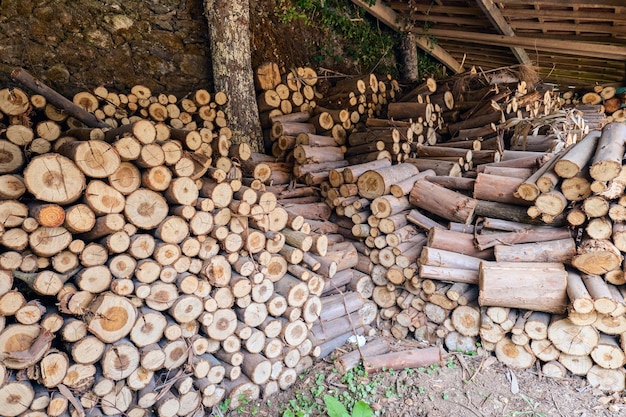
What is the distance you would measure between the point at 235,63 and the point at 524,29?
5.05 metres

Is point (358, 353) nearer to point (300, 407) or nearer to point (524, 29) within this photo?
point (300, 407)

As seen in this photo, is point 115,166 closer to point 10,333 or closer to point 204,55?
point 10,333

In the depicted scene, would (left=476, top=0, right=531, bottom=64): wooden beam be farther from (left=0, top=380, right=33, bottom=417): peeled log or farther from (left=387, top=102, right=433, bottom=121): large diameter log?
(left=0, top=380, right=33, bottom=417): peeled log

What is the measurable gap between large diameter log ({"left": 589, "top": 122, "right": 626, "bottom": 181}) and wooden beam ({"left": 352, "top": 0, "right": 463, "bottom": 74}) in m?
3.91

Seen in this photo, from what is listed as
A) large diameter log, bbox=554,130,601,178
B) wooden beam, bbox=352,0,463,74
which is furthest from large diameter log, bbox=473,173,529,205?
wooden beam, bbox=352,0,463,74

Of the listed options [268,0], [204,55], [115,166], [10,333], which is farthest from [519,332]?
[268,0]

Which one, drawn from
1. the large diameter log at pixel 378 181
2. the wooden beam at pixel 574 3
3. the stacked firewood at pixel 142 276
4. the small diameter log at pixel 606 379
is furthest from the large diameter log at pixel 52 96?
the wooden beam at pixel 574 3

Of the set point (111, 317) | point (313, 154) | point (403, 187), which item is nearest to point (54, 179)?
point (111, 317)

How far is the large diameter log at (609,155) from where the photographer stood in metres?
3.09

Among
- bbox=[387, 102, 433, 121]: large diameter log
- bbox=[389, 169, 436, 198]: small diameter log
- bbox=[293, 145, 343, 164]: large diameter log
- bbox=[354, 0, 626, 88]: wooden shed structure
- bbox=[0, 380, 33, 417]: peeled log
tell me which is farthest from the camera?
bbox=[354, 0, 626, 88]: wooden shed structure

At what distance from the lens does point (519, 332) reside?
3.38 meters

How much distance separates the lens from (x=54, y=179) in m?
2.36

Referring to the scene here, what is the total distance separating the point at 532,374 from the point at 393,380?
1.28m

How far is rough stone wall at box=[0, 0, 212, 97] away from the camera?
413cm
